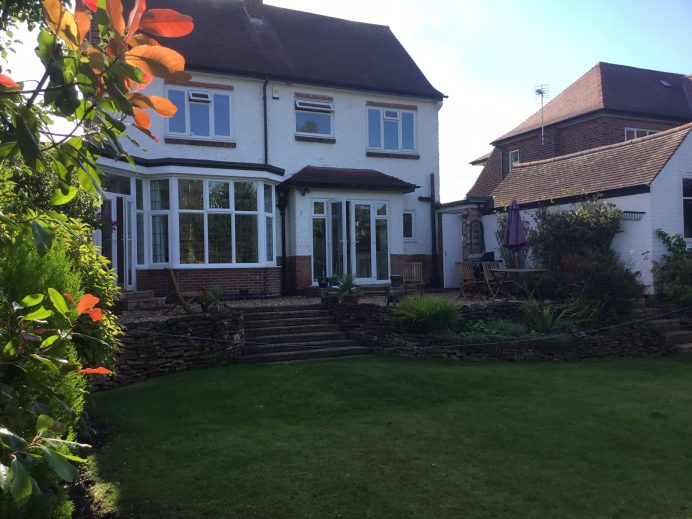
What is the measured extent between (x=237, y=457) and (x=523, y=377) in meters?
5.32

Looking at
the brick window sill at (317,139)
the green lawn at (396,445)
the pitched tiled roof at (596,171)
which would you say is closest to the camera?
the green lawn at (396,445)

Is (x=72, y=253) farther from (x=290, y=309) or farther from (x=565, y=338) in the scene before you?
(x=565, y=338)

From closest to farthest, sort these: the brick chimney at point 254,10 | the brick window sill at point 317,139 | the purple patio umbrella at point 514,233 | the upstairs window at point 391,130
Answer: the purple patio umbrella at point 514,233
the brick window sill at point 317,139
the upstairs window at point 391,130
the brick chimney at point 254,10

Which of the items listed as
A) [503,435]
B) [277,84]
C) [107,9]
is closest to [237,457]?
[503,435]

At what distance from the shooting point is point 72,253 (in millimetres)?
4914

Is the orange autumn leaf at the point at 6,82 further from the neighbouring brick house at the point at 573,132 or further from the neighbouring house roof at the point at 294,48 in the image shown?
the neighbouring house roof at the point at 294,48

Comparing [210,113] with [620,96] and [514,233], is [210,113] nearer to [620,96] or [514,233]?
[514,233]

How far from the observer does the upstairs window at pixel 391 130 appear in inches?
746

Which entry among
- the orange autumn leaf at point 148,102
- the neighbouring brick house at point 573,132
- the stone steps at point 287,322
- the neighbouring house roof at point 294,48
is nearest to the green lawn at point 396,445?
the stone steps at point 287,322

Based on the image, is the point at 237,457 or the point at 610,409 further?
the point at 610,409

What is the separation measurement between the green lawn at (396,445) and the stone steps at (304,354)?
0.76m

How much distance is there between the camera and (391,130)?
19.2 m

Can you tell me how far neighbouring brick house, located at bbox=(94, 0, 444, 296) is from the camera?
14.7 metres

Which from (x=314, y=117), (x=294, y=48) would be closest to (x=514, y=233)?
(x=314, y=117)
